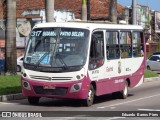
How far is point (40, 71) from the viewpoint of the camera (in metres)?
16.6

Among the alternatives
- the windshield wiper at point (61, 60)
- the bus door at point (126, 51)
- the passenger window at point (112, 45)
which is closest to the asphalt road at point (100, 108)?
the bus door at point (126, 51)

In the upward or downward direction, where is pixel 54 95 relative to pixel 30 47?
downward

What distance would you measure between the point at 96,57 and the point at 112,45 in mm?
1690

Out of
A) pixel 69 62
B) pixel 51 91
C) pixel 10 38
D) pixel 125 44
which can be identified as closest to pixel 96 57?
pixel 69 62

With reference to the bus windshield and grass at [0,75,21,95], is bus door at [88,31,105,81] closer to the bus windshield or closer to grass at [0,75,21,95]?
the bus windshield

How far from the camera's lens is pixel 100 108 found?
53.8ft

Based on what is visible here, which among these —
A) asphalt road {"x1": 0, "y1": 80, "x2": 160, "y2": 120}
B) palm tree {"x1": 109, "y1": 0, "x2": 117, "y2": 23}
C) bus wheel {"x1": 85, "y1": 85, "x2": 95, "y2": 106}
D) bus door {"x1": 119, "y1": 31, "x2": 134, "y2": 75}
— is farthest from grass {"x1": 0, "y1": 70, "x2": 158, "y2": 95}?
palm tree {"x1": 109, "y1": 0, "x2": 117, "y2": 23}

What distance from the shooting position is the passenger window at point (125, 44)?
19.9m

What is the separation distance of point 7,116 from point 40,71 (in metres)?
3.99

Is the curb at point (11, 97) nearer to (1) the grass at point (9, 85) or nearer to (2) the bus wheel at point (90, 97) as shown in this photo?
(1) the grass at point (9, 85)

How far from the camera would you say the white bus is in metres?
16.4

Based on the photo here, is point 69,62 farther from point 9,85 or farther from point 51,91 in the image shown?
point 9,85

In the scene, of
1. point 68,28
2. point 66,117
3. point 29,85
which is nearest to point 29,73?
point 29,85

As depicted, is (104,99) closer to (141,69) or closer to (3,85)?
(141,69)
